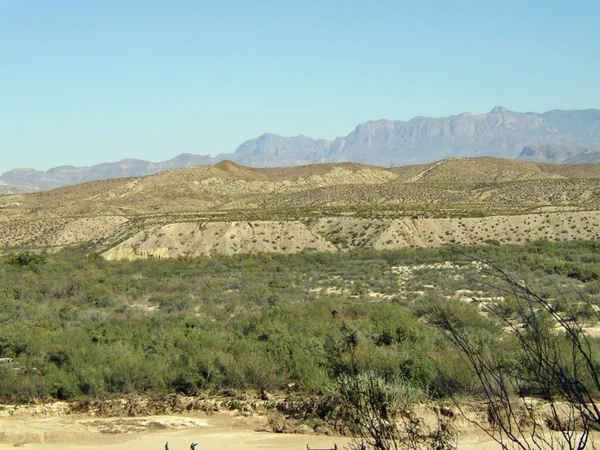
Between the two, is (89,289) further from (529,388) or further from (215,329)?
(529,388)

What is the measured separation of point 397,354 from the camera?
16922mm

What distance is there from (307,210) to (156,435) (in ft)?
220

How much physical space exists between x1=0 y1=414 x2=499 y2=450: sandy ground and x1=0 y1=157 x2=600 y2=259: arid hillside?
1625 inches

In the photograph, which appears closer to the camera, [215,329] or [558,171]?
[215,329]

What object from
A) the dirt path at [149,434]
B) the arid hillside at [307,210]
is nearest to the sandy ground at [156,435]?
the dirt path at [149,434]

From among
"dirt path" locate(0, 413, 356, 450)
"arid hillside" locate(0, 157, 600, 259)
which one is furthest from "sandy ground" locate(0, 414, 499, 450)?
"arid hillside" locate(0, 157, 600, 259)

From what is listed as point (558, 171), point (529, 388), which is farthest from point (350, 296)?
point (558, 171)

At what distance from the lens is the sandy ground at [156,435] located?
12875 millimetres

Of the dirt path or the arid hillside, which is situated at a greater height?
the dirt path

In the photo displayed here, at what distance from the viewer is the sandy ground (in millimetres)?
12875

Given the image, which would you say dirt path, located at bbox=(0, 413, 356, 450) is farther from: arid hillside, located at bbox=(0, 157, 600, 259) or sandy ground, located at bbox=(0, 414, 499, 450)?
arid hillside, located at bbox=(0, 157, 600, 259)

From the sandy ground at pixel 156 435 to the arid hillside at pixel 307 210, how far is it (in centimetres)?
4127

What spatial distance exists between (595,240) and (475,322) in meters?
37.4

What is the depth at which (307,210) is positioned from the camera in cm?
8012
